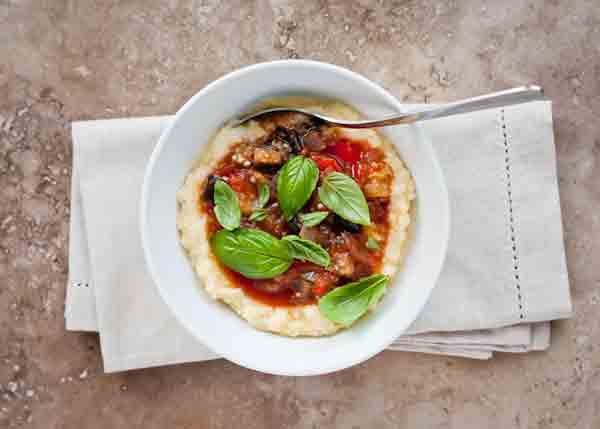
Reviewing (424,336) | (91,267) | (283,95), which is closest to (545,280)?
(424,336)

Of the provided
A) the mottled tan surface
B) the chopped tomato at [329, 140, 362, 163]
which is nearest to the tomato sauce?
the chopped tomato at [329, 140, 362, 163]

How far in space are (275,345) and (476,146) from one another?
1613 mm

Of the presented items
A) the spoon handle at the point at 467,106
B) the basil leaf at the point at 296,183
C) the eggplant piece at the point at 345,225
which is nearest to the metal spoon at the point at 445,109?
the spoon handle at the point at 467,106

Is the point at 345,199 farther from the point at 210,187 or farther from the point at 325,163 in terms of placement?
the point at 210,187

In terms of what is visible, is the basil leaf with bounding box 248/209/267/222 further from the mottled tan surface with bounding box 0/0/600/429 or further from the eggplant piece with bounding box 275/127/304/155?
the mottled tan surface with bounding box 0/0/600/429

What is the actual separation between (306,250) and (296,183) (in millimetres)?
333

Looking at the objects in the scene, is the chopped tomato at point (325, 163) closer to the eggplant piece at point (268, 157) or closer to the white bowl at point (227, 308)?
the eggplant piece at point (268, 157)

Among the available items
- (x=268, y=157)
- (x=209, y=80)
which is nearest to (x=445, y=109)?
Result: (x=268, y=157)

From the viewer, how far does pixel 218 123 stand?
10.1ft

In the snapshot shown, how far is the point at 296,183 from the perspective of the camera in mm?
2881

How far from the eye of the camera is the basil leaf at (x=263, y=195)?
2996mm

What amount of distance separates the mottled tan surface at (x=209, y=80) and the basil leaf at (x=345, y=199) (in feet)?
3.03

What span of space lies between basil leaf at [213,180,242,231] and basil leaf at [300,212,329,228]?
0.33 meters

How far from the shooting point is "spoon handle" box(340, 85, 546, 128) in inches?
99.7
